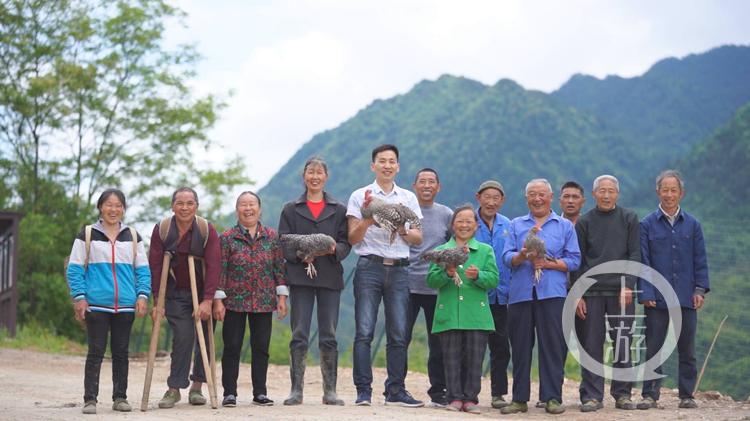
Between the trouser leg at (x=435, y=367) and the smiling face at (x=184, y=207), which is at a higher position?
the smiling face at (x=184, y=207)

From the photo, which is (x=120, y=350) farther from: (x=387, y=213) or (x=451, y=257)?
(x=451, y=257)

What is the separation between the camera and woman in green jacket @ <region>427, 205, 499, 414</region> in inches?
285

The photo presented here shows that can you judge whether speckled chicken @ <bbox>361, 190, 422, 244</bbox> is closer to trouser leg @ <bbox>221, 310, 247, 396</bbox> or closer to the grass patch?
trouser leg @ <bbox>221, 310, 247, 396</bbox>

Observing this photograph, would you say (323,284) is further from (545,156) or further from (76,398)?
(545,156)

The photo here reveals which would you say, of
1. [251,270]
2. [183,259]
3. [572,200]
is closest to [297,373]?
[251,270]

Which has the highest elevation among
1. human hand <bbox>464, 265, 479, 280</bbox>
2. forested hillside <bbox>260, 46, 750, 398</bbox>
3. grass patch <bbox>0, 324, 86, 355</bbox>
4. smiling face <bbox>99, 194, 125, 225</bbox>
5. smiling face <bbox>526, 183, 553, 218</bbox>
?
forested hillside <bbox>260, 46, 750, 398</bbox>

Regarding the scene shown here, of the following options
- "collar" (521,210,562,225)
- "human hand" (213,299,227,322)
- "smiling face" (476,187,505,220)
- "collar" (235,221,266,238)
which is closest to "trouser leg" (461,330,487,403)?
"collar" (521,210,562,225)

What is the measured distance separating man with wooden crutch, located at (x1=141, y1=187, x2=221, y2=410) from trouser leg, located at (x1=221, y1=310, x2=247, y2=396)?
0.37 feet

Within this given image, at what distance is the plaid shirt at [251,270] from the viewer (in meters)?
7.29

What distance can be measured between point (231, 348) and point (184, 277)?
66 centimetres

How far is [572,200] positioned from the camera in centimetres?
816

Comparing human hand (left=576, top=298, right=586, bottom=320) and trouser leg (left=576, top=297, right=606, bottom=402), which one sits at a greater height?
human hand (left=576, top=298, right=586, bottom=320)

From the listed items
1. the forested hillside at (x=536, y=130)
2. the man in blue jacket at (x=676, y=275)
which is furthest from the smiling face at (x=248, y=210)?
the forested hillside at (x=536, y=130)

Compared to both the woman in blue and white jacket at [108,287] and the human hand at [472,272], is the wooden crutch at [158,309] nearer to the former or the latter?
the woman in blue and white jacket at [108,287]
